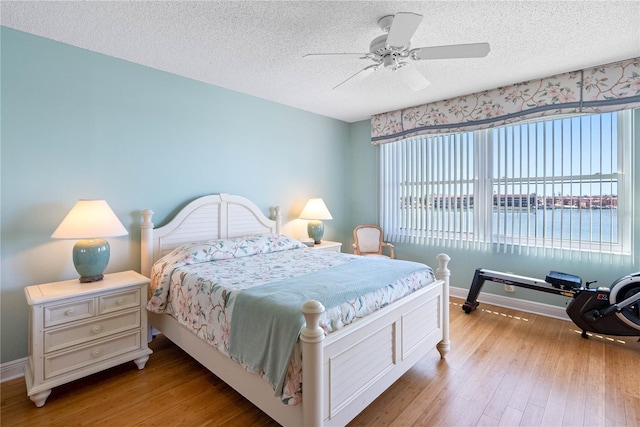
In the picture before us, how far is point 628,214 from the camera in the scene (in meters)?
2.80

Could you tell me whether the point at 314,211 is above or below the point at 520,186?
below

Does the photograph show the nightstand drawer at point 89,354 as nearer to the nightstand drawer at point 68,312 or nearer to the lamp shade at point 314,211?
the nightstand drawer at point 68,312

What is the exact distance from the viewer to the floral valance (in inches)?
106

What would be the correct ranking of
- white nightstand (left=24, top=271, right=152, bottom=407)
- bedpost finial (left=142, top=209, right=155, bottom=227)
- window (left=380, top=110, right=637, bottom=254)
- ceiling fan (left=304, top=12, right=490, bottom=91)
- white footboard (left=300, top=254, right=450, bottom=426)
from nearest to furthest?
white footboard (left=300, top=254, right=450, bottom=426) → ceiling fan (left=304, top=12, right=490, bottom=91) → white nightstand (left=24, top=271, right=152, bottom=407) → bedpost finial (left=142, top=209, right=155, bottom=227) → window (left=380, top=110, right=637, bottom=254)

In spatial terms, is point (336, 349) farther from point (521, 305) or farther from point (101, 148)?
point (521, 305)

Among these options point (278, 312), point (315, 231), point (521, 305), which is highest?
point (315, 231)

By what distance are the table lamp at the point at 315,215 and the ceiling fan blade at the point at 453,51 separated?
89.8 inches

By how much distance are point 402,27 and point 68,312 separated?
8.99ft

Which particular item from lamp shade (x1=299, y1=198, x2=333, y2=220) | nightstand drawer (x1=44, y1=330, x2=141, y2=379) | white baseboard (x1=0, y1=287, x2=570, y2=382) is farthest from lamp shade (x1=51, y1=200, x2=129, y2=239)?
white baseboard (x1=0, y1=287, x2=570, y2=382)

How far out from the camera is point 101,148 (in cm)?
253

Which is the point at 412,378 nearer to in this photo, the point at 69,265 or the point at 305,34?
the point at 305,34

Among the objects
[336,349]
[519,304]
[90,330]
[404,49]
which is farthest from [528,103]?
[90,330]

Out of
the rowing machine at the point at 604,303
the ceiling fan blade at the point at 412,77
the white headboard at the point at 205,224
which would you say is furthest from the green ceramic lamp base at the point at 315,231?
the rowing machine at the point at 604,303

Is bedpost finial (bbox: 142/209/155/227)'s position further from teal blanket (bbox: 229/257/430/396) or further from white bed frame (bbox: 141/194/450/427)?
teal blanket (bbox: 229/257/430/396)
